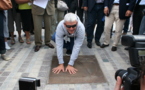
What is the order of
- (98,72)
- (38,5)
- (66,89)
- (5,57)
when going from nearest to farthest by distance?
(66,89), (98,72), (5,57), (38,5)

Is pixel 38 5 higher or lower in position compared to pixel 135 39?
higher

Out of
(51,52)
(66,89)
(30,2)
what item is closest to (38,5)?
(30,2)

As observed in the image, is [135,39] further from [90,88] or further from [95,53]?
[95,53]

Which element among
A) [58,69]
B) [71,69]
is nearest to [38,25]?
[58,69]

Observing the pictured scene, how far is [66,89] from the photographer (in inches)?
110

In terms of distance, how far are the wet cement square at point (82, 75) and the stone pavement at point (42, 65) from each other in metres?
0.09

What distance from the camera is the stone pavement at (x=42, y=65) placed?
2885 millimetres

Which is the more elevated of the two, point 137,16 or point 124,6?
point 124,6

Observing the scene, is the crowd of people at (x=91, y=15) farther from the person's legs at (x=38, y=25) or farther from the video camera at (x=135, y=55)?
the video camera at (x=135, y=55)

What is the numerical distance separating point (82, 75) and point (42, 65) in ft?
2.79

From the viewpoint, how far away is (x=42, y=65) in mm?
3635

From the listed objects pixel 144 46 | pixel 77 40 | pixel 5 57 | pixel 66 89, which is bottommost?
pixel 66 89

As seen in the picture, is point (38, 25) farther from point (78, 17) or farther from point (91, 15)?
point (91, 15)

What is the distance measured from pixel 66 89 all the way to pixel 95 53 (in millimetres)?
1682
